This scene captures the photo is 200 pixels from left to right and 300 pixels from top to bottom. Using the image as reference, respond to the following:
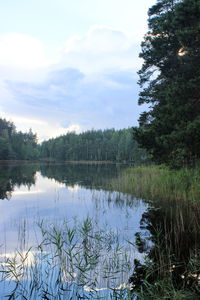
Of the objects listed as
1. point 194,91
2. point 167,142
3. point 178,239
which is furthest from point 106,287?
point 194,91

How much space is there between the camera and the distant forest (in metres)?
86.5

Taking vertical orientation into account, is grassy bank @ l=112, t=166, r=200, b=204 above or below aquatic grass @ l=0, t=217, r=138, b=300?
above

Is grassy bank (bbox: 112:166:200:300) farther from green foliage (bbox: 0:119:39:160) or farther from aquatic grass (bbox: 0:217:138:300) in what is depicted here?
green foliage (bbox: 0:119:39:160)

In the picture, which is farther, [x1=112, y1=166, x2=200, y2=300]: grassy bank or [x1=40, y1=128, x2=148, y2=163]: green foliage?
[x1=40, y1=128, x2=148, y2=163]: green foliage

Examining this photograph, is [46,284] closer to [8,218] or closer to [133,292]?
Result: [133,292]

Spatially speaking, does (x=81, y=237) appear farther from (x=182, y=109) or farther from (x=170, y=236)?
(x=182, y=109)

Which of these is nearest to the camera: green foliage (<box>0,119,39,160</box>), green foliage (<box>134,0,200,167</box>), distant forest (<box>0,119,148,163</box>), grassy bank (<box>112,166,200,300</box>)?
grassy bank (<box>112,166,200,300</box>)

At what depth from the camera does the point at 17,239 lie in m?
6.36

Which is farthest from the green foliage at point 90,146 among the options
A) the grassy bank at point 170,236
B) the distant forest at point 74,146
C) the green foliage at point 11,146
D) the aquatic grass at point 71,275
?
the aquatic grass at point 71,275

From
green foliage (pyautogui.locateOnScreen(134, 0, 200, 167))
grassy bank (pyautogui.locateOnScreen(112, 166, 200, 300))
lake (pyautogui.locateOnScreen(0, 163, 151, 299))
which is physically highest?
green foliage (pyautogui.locateOnScreen(134, 0, 200, 167))

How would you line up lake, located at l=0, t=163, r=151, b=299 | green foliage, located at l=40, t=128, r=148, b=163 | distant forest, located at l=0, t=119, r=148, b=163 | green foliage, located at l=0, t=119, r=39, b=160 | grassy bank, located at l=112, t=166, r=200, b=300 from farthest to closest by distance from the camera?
green foliage, located at l=40, t=128, r=148, b=163, distant forest, located at l=0, t=119, r=148, b=163, green foliage, located at l=0, t=119, r=39, b=160, lake, located at l=0, t=163, r=151, b=299, grassy bank, located at l=112, t=166, r=200, b=300

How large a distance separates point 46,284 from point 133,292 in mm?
1531

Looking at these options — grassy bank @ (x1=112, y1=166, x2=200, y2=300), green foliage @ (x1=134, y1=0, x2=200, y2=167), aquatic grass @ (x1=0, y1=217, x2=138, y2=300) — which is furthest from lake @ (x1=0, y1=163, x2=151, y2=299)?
green foliage @ (x1=134, y1=0, x2=200, y2=167)

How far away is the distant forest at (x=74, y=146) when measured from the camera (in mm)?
86500
